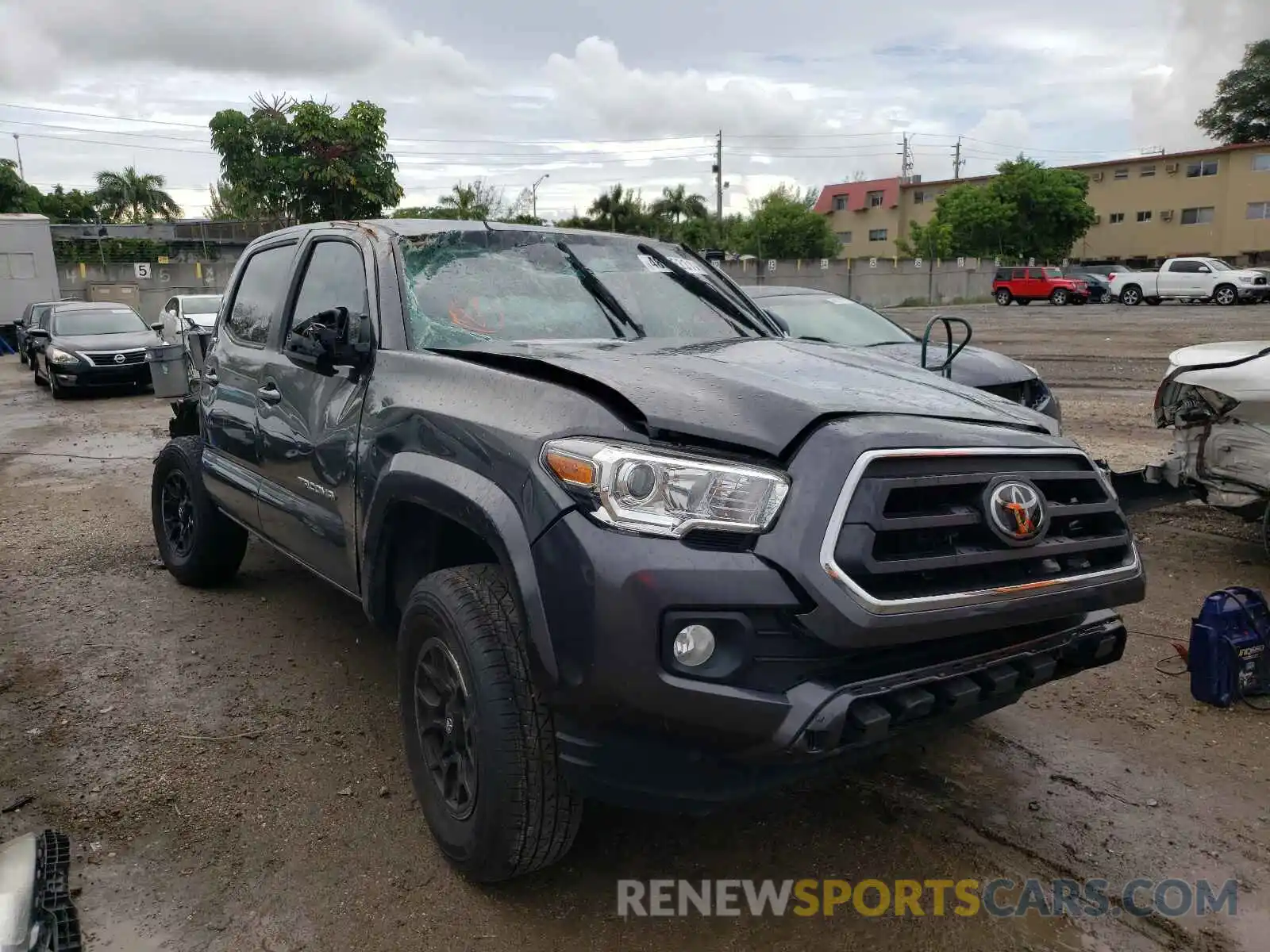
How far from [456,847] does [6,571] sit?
473 centimetres

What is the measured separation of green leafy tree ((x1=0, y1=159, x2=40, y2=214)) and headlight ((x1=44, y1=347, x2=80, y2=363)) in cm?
4744

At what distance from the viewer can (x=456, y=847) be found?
2721mm

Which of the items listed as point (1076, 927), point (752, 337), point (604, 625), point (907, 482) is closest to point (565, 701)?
point (604, 625)

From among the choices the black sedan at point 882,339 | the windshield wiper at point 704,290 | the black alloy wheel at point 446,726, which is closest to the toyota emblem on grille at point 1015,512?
the black alloy wheel at point 446,726

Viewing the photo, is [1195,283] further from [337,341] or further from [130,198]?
[130,198]

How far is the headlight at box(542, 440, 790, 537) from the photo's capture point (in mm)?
2246

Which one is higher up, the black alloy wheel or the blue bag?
the black alloy wheel

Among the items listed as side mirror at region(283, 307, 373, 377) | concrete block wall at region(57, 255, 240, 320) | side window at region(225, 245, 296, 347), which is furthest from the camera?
concrete block wall at region(57, 255, 240, 320)

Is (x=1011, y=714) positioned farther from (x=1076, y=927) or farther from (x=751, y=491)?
(x=751, y=491)

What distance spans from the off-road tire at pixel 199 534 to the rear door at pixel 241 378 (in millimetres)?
233

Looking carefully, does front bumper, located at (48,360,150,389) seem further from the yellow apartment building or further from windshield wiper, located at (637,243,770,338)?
the yellow apartment building

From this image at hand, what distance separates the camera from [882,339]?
8.49m

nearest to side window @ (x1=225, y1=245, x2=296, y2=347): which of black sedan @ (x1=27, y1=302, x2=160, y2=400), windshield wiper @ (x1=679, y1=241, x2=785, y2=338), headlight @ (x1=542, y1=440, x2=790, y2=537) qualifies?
windshield wiper @ (x1=679, y1=241, x2=785, y2=338)

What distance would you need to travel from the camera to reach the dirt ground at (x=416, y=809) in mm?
2623
